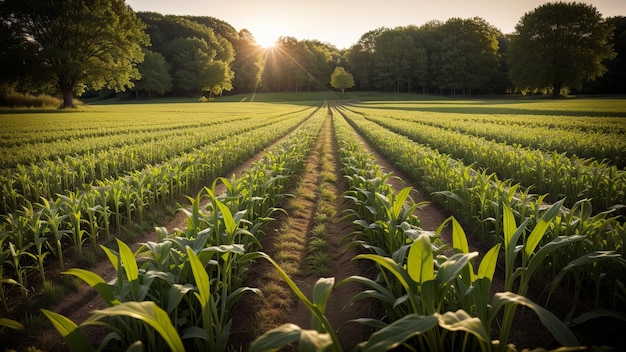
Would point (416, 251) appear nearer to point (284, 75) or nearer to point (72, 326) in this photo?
point (72, 326)

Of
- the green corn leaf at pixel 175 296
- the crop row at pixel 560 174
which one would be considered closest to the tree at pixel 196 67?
the crop row at pixel 560 174

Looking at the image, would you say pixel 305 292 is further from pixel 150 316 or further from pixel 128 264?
pixel 150 316

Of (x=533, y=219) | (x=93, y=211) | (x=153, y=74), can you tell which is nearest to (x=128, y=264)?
(x=93, y=211)

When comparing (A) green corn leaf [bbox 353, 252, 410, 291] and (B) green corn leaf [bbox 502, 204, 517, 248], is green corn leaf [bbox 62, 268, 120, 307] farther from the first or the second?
(B) green corn leaf [bbox 502, 204, 517, 248]

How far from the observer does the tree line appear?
2984 cm

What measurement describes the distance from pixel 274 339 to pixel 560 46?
3137 inches

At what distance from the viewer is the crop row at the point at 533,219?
2.92m

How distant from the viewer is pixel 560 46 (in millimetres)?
58531

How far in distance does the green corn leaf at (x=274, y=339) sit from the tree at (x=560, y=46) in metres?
75.4

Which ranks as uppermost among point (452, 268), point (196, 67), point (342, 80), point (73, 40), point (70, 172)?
point (196, 67)

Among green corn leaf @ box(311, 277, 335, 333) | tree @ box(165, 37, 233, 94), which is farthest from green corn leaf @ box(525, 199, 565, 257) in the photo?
tree @ box(165, 37, 233, 94)

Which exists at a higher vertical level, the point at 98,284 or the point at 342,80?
the point at 342,80

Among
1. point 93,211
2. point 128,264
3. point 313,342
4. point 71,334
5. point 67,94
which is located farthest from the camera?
point 67,94

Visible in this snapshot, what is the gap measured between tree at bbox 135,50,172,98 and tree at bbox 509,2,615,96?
84.2 meters
